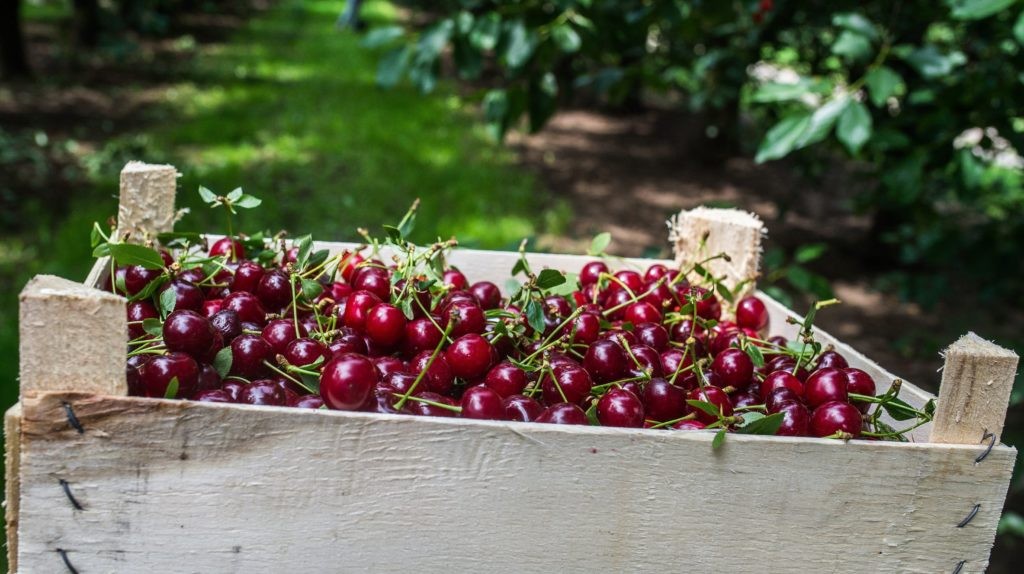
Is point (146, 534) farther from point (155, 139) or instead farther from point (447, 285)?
point (155, 139)

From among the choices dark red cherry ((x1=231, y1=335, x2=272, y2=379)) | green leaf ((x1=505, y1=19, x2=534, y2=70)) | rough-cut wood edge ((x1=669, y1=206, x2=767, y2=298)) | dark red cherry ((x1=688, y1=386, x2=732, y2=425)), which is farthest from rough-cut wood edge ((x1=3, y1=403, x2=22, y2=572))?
green leaf ((x1=505, y1=19, x2=534, y2=70))

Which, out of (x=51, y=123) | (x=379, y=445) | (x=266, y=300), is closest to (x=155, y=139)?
(x=51, y=123)

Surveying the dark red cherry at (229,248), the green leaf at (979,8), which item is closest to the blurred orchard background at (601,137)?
the green leaf at (979,8)

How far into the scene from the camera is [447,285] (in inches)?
53.1

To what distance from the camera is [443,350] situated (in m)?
1.23

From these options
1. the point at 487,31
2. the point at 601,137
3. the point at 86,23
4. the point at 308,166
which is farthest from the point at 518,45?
the point at 86,23

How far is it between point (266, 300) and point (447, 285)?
0.84 feet

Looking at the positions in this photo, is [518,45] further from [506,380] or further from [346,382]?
[346,382]

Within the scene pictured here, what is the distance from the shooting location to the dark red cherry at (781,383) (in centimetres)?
122

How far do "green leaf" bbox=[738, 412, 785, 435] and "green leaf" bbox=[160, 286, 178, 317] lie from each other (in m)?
0.71

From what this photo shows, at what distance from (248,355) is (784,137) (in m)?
1.27

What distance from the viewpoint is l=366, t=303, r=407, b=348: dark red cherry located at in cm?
123

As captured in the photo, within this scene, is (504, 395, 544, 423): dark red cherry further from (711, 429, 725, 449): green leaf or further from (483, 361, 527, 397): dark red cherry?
(711, 429, 725, 449): green leaf

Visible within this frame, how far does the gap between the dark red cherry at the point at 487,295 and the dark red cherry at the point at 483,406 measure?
36 cm
